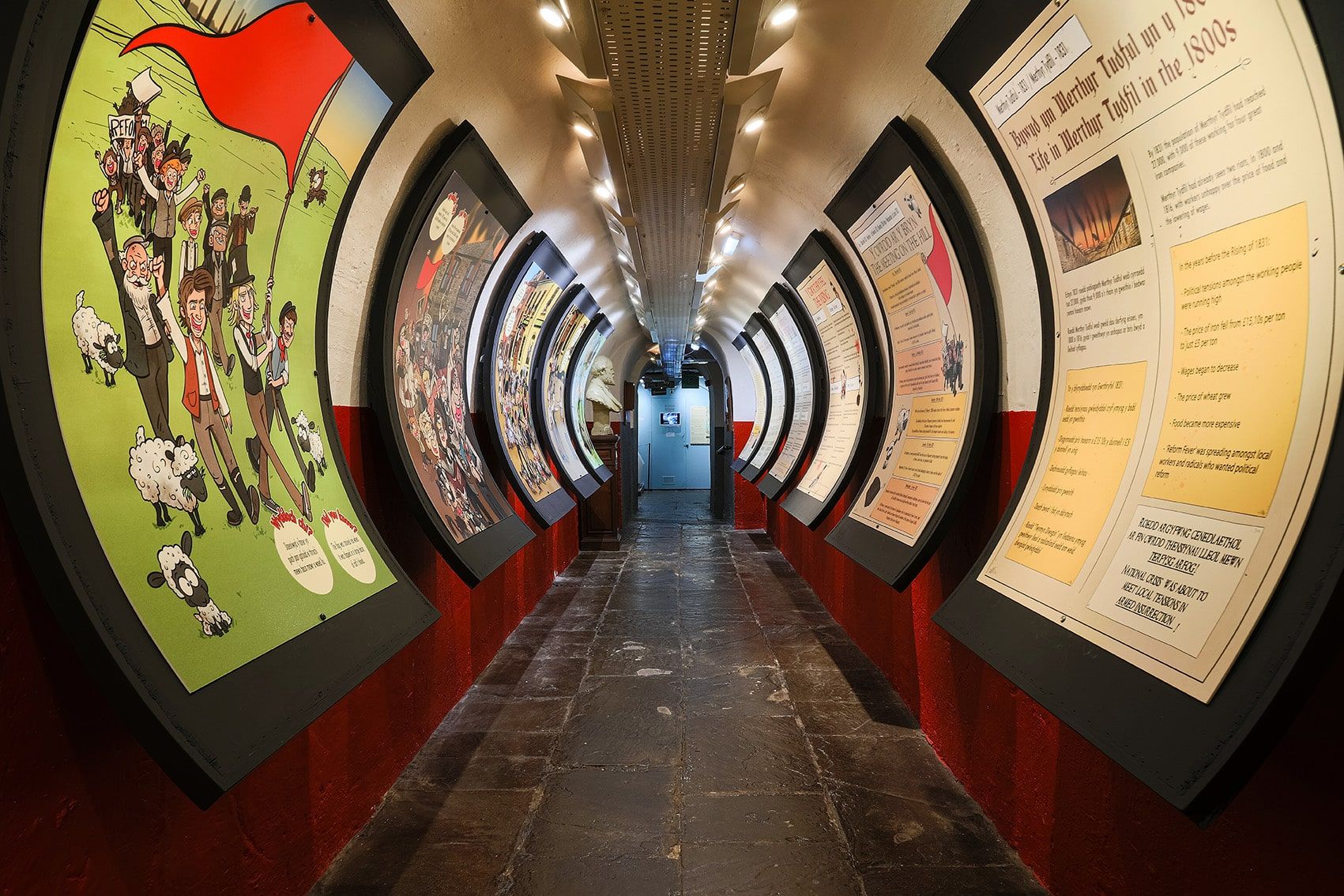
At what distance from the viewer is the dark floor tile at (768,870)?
208 cm

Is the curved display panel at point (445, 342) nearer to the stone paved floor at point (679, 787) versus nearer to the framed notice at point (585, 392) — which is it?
the stone paved floor at point (679, 787)

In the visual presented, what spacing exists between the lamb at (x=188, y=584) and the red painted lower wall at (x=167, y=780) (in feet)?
0.60

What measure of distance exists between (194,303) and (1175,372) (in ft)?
7.09

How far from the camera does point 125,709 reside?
106cm

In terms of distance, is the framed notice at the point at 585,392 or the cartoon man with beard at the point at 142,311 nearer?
the cartoon man with beard at the point at 142,311

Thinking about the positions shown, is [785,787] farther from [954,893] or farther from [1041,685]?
[1041,685]

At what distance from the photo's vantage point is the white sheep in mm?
1117

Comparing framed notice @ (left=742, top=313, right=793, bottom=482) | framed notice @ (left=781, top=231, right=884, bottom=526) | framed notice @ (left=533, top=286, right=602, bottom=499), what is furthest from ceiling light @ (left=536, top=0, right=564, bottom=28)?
framed notice @ (left=742, top=313, right=793, bottom=482)

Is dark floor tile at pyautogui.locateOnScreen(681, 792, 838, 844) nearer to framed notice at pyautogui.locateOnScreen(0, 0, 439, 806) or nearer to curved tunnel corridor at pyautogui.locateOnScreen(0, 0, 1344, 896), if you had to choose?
curved tunnel corridor at pyautogui.locateOnScreen(0, 0, 1344, 896)

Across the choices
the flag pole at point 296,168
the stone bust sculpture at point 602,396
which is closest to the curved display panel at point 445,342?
the flag pole at point 296,168

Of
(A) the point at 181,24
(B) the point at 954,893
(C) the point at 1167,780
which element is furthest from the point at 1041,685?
(A) the point at 181,24

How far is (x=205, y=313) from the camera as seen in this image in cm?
154

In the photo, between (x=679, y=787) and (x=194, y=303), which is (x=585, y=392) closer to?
(x=679, y=787)

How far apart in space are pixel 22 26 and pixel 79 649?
0.93 meters
